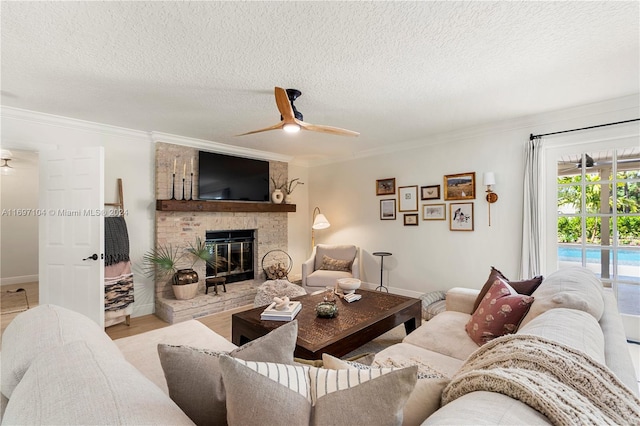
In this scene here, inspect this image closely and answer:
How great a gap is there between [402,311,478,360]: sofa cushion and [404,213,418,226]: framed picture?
7.15ft

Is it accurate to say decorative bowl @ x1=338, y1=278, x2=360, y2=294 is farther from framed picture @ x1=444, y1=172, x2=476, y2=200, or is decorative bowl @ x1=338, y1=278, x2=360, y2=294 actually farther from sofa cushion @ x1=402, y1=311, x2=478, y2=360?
framed picture @ x1=444, y1=172, x2=476, y2=200

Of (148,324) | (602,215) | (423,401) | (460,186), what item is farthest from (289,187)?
(423,401)

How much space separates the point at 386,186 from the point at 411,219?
2.20ft

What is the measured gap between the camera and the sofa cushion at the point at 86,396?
60cm

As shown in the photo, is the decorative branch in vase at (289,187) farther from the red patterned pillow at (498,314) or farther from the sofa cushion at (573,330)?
the sofa cushion at (573,330)

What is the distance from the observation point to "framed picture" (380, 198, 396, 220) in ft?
15.1

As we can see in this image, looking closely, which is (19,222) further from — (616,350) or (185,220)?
(616,350)

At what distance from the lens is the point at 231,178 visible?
467 centimetres

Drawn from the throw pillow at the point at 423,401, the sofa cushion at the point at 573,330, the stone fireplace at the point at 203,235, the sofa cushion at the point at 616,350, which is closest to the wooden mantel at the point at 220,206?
the stone fireplace at the point at 203,235

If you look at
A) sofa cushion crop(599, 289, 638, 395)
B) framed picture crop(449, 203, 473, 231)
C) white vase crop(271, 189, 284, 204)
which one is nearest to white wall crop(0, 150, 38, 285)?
white vase crop(271, 189, 284, 204)

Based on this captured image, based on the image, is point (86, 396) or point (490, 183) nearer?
point (86, 396)

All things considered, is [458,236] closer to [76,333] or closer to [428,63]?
[428,63]

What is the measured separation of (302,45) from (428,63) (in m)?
0.93

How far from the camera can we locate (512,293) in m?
1.93
